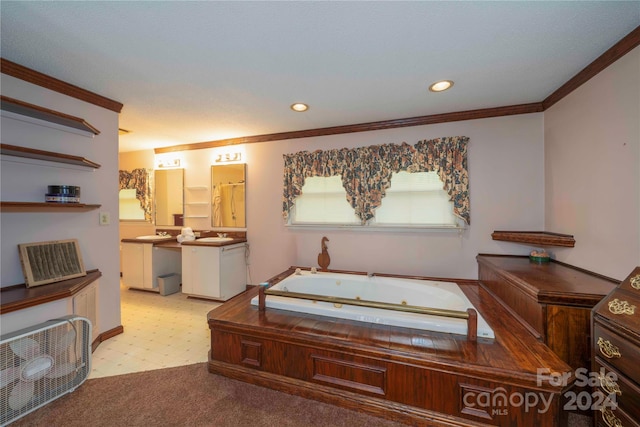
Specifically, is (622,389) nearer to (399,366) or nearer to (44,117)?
(399,366)

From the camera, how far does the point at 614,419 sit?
1.08m

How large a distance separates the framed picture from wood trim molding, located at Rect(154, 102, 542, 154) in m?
2.18

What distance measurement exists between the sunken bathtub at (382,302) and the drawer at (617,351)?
467 millimetres

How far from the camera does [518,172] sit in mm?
2514

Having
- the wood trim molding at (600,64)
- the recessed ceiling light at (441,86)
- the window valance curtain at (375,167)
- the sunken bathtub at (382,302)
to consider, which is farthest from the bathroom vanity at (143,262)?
the wood trim molding at (600,64)

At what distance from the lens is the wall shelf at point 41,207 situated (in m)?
1.65

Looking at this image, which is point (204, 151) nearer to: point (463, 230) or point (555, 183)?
point (463, 230)

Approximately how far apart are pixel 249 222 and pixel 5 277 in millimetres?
2251

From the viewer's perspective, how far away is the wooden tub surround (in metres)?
1.24

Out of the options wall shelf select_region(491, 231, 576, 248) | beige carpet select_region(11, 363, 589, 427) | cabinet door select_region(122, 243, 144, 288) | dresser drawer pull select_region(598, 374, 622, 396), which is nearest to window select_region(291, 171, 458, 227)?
wall shelf select_region(491, 231, 576, 248)

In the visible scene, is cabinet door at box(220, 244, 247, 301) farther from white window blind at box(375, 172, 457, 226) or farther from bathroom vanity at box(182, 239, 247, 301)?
white window blind at box(375, 172, 457, 226)

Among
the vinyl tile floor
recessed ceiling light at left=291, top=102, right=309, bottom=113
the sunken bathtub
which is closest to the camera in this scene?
the sunken bathtub

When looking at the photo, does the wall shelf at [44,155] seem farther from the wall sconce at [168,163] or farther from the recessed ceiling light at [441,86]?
the recessed ceiling light at [441,86]

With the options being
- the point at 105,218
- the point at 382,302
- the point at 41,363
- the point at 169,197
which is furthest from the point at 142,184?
the point at 382,302
